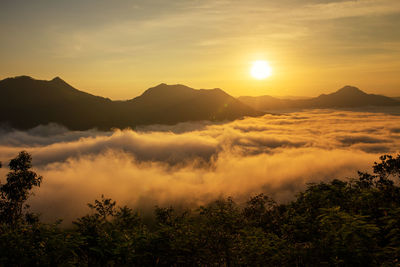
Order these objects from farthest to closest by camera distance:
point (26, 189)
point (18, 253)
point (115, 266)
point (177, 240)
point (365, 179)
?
1. point (26, 189)
2. point (365, 179)
3. point (177, 240)
4. point (115, 266)
5. point (18, 253)

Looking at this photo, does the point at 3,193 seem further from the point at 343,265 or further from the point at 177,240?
the point at 343,265

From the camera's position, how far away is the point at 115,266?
1122 cm

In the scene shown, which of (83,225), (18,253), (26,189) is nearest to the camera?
(18,253)

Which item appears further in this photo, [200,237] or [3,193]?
[3,193]

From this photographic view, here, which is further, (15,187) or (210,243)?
(15,187)

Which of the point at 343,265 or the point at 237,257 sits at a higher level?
the point at 343,265

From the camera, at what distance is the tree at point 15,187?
36594 millimetres

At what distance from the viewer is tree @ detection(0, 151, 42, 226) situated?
120 feet

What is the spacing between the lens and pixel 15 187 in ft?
121

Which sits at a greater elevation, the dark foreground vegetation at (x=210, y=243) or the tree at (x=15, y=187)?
the dark foreground vegetation at (x=210, y=243)

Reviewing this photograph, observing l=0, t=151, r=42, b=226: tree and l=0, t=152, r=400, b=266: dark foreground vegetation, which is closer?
l=0, t=152, r=400, b=266: dark foreground vegetation

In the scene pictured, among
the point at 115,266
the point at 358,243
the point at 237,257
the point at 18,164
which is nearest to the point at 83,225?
the point at 115,266

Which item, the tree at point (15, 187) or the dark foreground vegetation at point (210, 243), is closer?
the dark foreground vegetation at point (210, 243)

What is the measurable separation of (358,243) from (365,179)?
2880 centimetres
